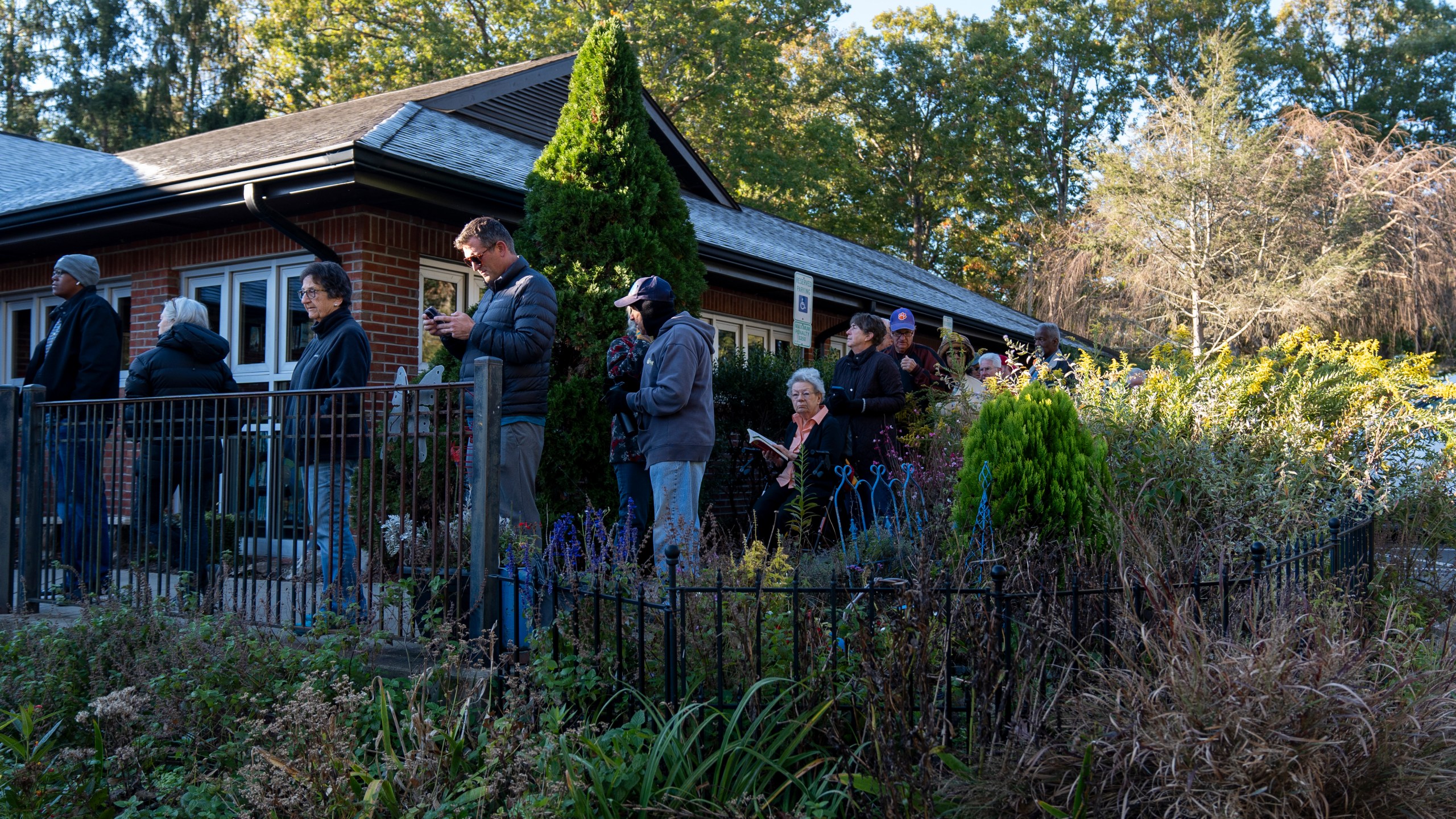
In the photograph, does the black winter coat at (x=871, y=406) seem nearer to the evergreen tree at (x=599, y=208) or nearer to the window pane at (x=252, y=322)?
the evergreen tree at (x=599, y=208)

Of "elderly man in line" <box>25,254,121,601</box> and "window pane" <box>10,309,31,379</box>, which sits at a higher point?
"window pane" <box>10,309,31,379</box>

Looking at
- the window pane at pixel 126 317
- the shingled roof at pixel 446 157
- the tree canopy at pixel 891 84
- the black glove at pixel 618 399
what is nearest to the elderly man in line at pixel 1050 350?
the black glove at pixel 618 399

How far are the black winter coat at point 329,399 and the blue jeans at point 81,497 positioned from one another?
1204 millimetres

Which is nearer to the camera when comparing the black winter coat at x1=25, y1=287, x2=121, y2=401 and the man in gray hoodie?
the man in gray hoodie

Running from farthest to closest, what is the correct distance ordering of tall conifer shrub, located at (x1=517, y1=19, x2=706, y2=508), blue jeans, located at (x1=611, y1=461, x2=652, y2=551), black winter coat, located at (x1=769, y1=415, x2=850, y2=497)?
tall conifer shrub, located at (x1=517, y1=19, x2=706, y2=508)
black winter coat, located at (x1=769, y1=415, x2=850, y2=497)
blue jeans, located at (x1=611, y1=461, x2=652, y2=551)

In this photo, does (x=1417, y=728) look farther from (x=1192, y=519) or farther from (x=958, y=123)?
(x=958, y=123)

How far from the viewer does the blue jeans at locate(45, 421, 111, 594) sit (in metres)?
5.50

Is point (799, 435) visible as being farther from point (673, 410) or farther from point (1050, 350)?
point (1050, 350)

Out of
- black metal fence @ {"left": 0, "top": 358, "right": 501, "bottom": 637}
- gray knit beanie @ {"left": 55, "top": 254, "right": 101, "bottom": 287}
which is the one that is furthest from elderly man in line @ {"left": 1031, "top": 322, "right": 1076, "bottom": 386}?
gray knit beanie @ {"left": 55, "top": 254, "right": 101, "bottom": 287}

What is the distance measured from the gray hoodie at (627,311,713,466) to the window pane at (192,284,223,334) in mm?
5306

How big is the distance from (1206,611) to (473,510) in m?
2.78

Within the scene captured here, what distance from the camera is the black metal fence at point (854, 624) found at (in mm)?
3154

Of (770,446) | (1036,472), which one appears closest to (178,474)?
(770,446)

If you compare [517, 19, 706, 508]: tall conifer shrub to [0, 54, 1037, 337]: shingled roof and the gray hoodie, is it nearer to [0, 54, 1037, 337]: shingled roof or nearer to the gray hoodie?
[0, 54, 1037, 337]: shingled roof
